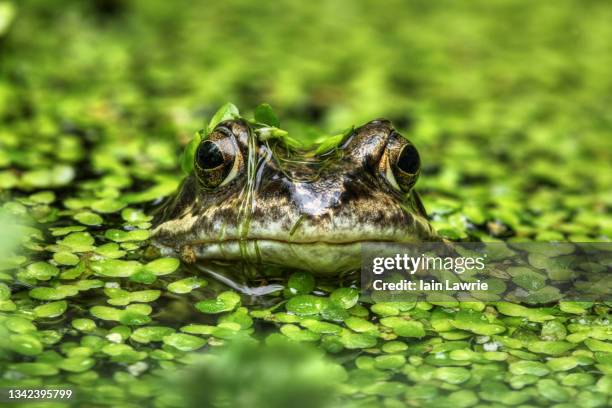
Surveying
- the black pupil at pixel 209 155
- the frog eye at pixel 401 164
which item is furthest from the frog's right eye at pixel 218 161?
the frog eye at pixel 401 164

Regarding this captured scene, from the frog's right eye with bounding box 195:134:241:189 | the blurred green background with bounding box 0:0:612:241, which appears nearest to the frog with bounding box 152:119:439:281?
the frog's right eye with bounding box 195:134:241:189

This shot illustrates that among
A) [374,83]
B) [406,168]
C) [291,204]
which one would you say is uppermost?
[374,83]

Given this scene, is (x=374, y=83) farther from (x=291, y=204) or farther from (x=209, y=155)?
(x=291, y=204)

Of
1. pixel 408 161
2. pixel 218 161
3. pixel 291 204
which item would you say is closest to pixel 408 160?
pixel 408 161

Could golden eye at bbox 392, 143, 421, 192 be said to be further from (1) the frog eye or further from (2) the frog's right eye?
(2) the frog's right eye

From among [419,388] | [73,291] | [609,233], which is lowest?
[419,388]

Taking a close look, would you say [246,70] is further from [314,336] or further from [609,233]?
[314,336]

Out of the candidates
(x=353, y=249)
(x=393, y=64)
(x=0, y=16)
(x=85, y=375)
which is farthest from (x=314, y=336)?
(x=393, y=64)
